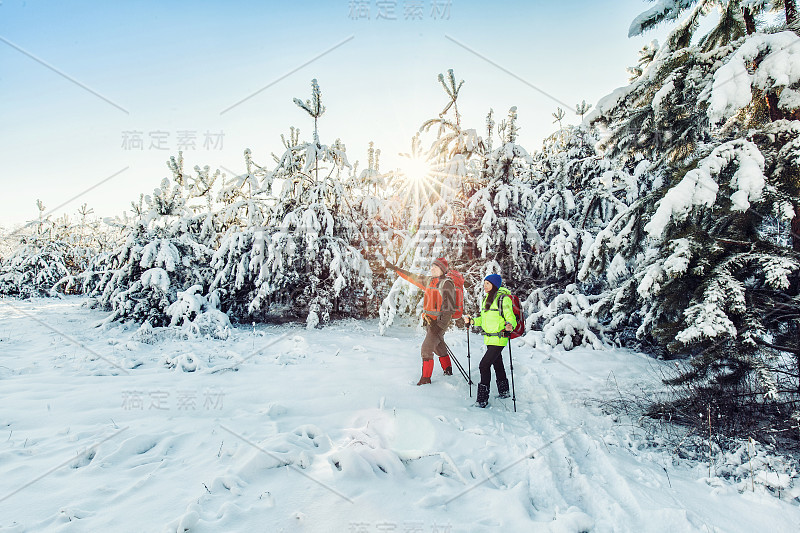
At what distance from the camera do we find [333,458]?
3463 millimetres

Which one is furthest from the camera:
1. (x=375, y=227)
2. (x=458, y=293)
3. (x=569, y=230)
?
(x=375, y=227)

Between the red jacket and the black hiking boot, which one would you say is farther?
the red jacket

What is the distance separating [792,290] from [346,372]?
629 centimetres

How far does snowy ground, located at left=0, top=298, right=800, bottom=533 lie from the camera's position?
2.74 meters

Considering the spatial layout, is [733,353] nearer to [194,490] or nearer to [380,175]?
[194,490]

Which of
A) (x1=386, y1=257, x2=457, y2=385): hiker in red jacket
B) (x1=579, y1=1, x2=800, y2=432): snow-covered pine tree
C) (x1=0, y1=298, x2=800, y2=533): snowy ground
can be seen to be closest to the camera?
(x1=0, y1=298, x2=800, y2=533): snowy ground

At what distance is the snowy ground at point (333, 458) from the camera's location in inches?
108

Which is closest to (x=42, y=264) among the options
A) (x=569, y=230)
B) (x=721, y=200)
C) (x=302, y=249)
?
(x=302, y=249)

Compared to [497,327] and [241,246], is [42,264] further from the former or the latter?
[497,327]

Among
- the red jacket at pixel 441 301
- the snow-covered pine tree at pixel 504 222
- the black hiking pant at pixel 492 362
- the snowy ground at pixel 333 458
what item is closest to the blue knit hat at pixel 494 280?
the red jacket at pixel 441 301

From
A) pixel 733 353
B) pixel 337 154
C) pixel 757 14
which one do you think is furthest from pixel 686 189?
pixel 337 154

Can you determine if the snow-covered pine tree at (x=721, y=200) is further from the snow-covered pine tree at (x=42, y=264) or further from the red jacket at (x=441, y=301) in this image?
the snow-covered pine tree at (x=42, y=264)

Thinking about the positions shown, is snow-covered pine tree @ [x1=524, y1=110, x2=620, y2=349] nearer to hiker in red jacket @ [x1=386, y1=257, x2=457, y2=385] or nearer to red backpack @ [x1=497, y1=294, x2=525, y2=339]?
red backpack @ [x1=497, y1=294, x2=525, y2=339]

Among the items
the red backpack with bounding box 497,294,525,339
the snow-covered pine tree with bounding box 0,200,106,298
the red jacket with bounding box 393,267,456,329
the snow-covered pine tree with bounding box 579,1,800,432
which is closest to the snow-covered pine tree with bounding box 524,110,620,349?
the red backpack with bounding box 497,294,525,339
